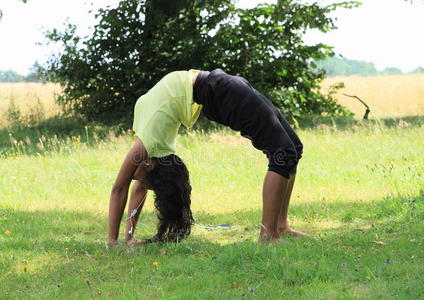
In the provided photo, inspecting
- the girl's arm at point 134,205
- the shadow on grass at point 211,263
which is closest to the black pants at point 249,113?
the shadow on grass at point 211,263

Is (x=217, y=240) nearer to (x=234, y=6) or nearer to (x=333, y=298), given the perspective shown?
(x=333, y=298)

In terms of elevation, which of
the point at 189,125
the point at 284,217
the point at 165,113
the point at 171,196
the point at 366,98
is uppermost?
the point at 165,113

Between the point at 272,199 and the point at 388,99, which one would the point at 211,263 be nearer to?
the point at 272,199

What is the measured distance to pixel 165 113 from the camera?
4.84 metres

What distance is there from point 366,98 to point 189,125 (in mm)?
16005

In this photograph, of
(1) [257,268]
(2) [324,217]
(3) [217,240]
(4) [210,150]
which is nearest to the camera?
(1) [257,268]

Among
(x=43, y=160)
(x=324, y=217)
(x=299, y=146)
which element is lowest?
(x=43, y=160)

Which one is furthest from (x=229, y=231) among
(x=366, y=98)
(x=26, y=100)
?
(x=366, y=98)

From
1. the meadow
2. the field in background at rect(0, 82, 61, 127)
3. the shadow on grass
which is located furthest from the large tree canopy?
the shadow on grass

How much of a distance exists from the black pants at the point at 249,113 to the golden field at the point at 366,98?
972cm

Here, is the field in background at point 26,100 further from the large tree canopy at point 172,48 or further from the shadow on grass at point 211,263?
the shadow on grass at point 211,263

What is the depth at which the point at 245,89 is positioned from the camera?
16.2ft

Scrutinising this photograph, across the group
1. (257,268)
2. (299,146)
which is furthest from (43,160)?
(257,268)

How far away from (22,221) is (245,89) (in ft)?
10.1
